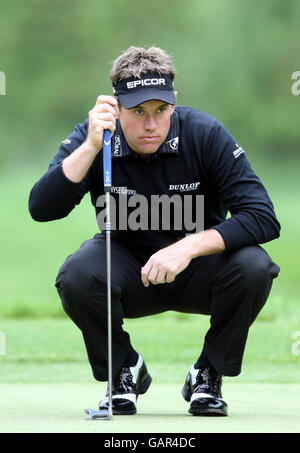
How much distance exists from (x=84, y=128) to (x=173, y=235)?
1.48ft

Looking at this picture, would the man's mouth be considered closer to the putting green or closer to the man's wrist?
the man's wrist

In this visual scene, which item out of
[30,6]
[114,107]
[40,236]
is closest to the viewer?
[114,107]

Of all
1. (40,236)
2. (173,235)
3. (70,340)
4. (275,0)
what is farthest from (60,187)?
(275,0)

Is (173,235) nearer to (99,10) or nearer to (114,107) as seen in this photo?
(114,107)

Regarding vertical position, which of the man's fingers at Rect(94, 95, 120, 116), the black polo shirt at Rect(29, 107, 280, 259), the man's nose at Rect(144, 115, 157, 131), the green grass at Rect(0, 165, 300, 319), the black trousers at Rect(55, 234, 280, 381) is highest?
the green grass at Rect(0, 165, 300, 319)

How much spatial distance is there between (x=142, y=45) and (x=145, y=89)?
16405mm

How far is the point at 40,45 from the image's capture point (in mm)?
21359

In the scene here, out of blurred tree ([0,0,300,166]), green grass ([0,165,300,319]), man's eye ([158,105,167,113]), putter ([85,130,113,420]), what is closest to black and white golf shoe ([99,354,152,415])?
putter ([85,130,113,420])

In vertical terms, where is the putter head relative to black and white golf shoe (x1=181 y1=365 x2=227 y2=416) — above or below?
below

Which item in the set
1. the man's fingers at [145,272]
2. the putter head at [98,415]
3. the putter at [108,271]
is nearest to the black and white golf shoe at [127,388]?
the putter at [108,271]

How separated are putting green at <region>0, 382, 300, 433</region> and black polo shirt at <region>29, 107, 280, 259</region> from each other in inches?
20.0

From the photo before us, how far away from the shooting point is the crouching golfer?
2.84m

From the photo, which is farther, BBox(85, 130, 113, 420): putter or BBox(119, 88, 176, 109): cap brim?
BBox(119, 88, 176, 109): cap brim
